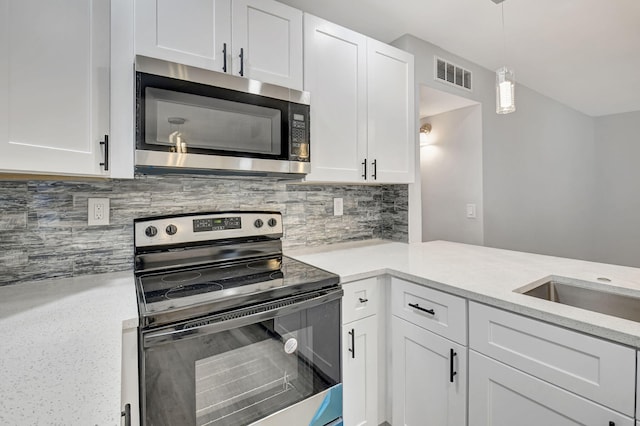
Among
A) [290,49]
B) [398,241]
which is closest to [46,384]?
[290,49]

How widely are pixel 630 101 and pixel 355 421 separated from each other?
14.6ft

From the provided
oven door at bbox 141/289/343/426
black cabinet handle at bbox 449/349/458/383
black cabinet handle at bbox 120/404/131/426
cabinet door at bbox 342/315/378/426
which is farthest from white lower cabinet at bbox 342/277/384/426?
black cabinet handle at bbox 120/404/131/426

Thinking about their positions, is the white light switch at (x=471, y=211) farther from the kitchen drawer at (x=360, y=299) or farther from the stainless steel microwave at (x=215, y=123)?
the stainless steel microwave at (x=215, y=123)

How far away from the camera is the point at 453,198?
2.91 m

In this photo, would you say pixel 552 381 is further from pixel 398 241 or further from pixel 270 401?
pixel 398 241

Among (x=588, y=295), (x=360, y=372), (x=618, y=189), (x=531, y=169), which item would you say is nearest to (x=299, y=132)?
(x=360, y=372)

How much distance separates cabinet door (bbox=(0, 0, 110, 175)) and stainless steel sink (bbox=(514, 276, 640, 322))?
1694 mm

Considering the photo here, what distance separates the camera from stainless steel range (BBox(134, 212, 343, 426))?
966 millimetres

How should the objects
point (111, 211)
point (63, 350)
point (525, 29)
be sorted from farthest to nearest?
point (525, 29) → point (111, 211) → point (63, 350)

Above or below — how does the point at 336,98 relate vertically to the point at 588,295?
above

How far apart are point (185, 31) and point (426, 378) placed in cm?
186

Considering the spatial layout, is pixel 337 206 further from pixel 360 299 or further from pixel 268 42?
pixel 268 42

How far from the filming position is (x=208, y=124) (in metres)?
1.33

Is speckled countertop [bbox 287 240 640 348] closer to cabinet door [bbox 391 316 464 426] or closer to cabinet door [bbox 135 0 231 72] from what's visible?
cabinet door [bbox 391 316 464 426]
